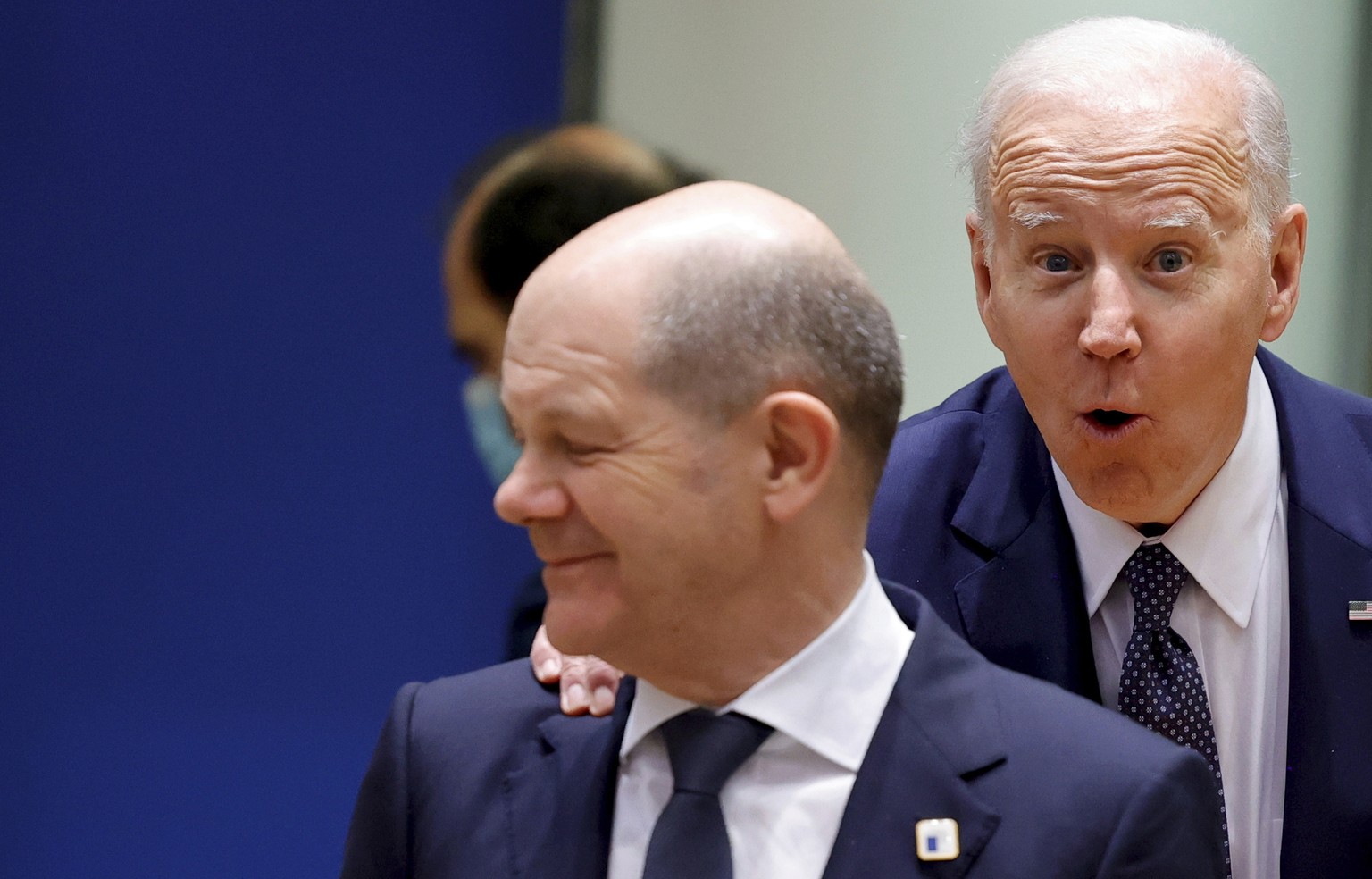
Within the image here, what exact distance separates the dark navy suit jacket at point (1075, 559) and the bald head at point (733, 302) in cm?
66

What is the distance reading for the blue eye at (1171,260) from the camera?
182 cm

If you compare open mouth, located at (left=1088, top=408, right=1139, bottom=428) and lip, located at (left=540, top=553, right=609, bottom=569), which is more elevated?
open mouth, located at (left=1088, top=408, right=1139, bottom=428)

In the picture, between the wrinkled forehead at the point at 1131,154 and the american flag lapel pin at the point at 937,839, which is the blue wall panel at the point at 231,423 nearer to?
the wrinkled forehead at the point at 1131,154

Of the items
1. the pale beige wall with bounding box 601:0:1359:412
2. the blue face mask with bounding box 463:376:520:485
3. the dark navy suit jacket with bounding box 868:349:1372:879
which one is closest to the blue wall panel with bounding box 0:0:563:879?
the blue face mask with bounding box 463:376:520:485

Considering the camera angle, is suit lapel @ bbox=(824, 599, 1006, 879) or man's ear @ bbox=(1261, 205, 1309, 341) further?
man's ear @ bbox=(1261, 205, 1309, 341)

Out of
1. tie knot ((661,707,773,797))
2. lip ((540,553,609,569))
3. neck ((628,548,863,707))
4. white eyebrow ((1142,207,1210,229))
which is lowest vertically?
tie knot ((661,707,773,797))

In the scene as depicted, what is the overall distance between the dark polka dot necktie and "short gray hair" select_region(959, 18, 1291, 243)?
0.41 metres

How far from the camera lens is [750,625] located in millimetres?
1421

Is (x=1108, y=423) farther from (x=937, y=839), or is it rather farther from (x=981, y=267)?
(x=937, y=839)

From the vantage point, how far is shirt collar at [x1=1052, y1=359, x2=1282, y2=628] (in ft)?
6.41

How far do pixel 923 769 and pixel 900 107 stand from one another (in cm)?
206

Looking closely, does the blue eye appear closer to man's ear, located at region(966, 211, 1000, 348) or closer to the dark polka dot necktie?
man's ear, located at region(966, 211, 1000, 348)

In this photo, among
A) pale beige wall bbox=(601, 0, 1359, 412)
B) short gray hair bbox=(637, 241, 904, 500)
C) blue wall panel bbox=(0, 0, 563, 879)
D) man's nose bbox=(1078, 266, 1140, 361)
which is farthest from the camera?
blue wall panel bbox=(0, 0, 563, 879)

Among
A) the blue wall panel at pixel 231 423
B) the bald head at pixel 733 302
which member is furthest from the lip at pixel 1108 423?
the blue wall panel at pixel 231 423
